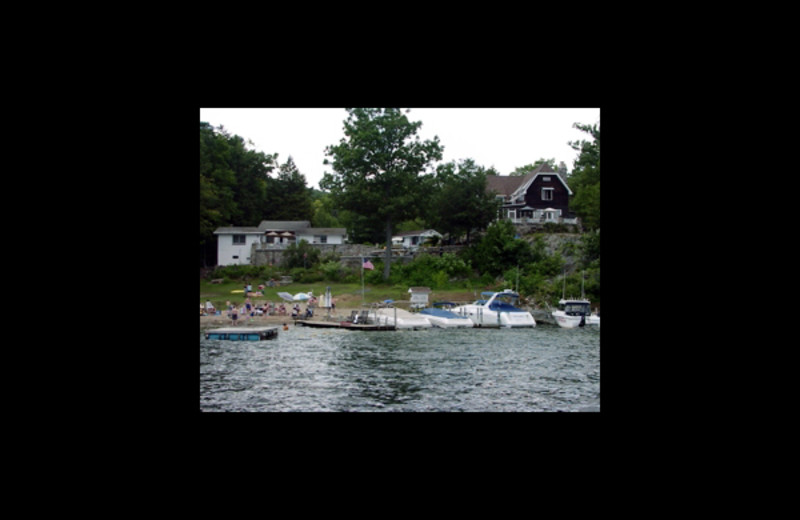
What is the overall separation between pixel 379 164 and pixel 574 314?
1330 centimetres

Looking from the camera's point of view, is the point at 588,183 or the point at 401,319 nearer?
the point at 401,319

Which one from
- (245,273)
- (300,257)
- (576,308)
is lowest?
(576,308)

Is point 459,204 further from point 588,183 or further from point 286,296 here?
point 286,296

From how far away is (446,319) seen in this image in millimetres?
25641

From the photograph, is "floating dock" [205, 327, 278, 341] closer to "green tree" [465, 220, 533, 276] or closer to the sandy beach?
the sandy beach

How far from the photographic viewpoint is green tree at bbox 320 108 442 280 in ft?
108

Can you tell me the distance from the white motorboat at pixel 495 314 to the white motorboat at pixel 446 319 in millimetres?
440

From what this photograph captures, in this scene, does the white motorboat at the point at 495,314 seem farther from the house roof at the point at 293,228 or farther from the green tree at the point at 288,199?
the green tree at the point at 288,199

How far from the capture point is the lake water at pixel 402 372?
12484 millimetres

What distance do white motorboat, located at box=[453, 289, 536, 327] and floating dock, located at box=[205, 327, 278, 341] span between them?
325 inches

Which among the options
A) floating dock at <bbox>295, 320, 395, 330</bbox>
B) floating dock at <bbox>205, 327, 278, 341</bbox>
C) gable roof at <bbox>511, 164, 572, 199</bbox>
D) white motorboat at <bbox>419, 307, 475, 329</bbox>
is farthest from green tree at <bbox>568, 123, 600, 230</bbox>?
floating dock at <bbox>205, 327, 278, 341</bbox>

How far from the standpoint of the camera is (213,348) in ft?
66.3

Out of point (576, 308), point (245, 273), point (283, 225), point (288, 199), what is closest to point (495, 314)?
point (576, 308)

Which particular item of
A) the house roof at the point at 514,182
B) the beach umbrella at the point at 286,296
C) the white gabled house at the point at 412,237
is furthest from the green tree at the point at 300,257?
the house roof at the point at 514,182
